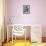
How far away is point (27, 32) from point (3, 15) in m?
0.46

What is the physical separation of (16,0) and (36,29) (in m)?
0.56

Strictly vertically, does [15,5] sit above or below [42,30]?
above

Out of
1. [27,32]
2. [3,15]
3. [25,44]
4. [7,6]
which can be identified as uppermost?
[7,6]

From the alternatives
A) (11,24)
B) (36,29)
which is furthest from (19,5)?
(36,29)

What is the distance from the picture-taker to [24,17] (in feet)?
6.82

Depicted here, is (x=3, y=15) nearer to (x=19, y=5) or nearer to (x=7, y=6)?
(x=7, y=6)

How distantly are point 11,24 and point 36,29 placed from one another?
1.32 ft

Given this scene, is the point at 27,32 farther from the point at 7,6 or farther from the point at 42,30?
the point at 7,6

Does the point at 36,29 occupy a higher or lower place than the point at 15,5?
lower

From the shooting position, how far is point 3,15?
203cm

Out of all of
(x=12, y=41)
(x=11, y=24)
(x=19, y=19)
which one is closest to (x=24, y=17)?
(x=19, y=19)

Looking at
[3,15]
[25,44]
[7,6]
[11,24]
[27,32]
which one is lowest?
[25,44]

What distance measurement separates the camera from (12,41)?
6.68ft

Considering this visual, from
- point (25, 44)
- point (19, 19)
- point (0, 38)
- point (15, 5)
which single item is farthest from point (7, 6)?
point (25, 44)
